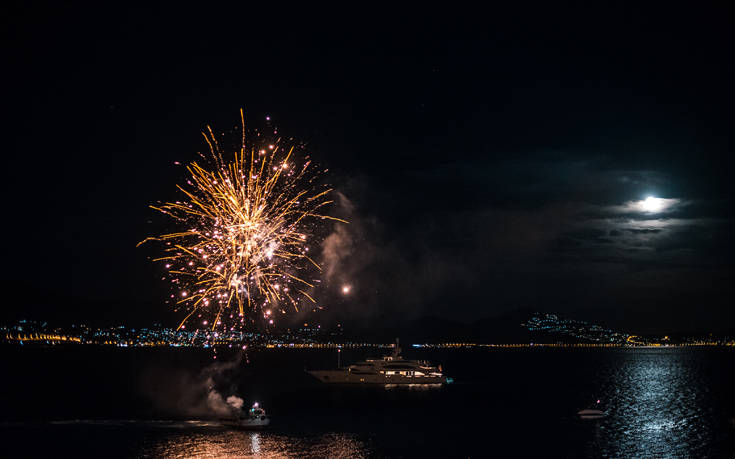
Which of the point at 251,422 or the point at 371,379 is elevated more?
the point at 251,422

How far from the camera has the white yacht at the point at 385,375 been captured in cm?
13462

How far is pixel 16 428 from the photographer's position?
69.8m

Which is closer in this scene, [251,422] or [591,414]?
[251,422]

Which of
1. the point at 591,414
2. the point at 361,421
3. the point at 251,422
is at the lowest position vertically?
the point at 591,414

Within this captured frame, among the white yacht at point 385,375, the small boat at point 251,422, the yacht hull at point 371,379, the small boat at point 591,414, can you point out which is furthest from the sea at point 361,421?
the white yacht at point 385,375

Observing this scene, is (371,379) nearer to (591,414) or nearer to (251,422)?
(591,414)

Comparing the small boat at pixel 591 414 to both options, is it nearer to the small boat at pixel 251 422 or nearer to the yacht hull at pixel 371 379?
the small boat at pixel 251 422

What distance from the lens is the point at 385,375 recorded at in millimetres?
135500

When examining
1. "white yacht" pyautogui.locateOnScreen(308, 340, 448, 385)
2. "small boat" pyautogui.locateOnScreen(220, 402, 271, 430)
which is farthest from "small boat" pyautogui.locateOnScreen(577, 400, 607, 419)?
"white yacht" pyautogui.locateOnScreen(308, 340, 448, 385)

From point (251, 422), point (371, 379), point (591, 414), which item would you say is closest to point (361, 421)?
point (251, 422)

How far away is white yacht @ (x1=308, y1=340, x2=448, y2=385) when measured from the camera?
13462 centimetres

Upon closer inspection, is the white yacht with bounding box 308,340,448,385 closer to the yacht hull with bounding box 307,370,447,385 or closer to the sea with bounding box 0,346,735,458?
the yacht hull with bounding box 307,370,447,385

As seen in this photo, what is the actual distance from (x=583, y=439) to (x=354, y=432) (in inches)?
→ 1012

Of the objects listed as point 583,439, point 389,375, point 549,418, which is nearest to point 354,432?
point 583,439
